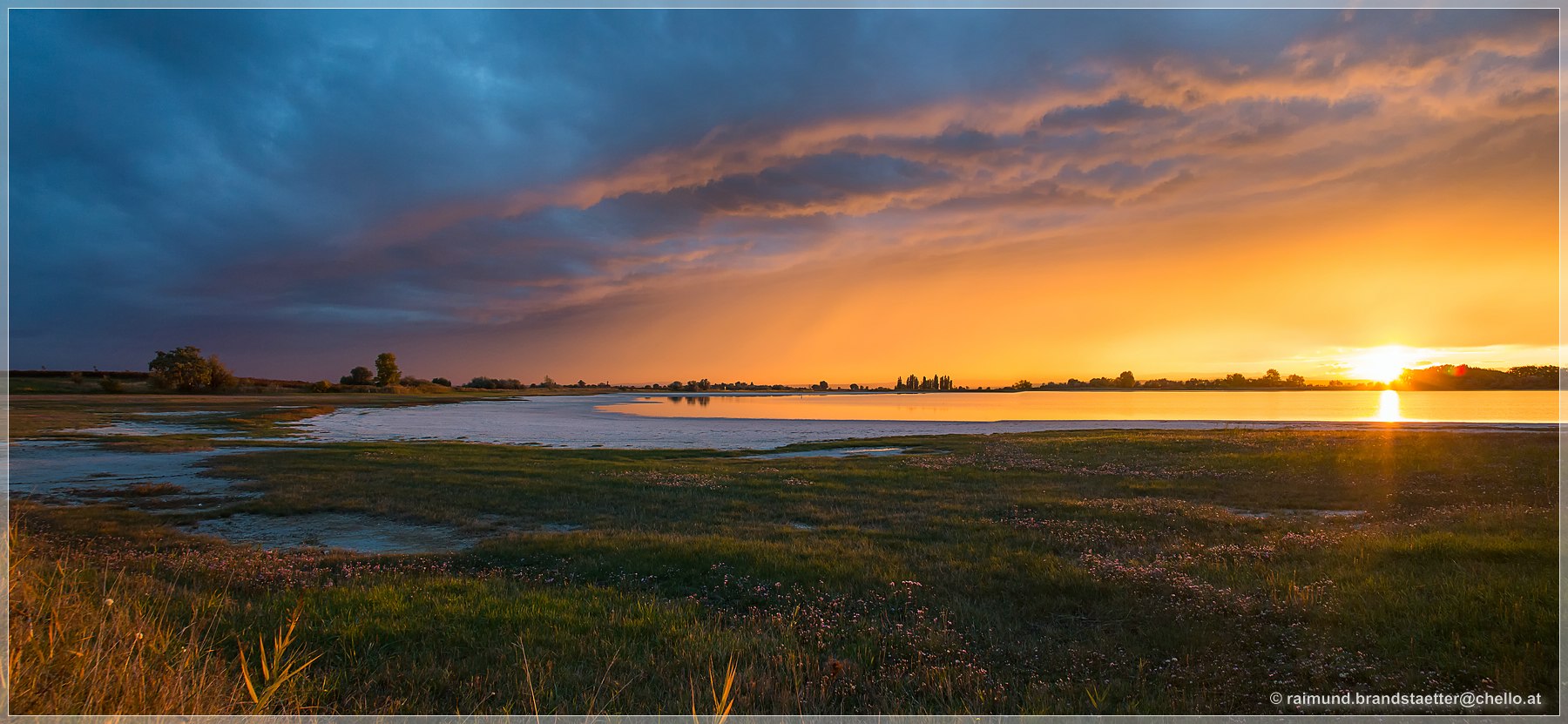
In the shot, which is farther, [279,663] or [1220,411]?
[1220,411]

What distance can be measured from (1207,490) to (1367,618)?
13.2 metres

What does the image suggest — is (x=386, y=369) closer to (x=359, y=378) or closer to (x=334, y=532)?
(x=359, y=378)

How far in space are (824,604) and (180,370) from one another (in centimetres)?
16480

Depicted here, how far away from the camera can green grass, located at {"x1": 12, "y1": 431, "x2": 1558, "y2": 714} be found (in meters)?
5.88

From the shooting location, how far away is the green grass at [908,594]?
5.88m

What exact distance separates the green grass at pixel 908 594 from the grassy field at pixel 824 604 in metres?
0.05

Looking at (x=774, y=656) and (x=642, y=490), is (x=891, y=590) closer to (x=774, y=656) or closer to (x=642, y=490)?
(x=774, y=656)

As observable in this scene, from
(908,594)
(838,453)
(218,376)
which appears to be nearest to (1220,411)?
(838,453)

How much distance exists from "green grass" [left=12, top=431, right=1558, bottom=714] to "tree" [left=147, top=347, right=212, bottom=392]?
5704 inches

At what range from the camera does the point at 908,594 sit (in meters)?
9.20

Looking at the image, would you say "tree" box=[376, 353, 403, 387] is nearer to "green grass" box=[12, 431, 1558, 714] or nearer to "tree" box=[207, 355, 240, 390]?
"tree" box=[207, 355, 240, 390]

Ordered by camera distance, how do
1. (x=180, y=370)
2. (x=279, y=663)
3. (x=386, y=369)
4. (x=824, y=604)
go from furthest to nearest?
(x=386, y=369) → (x=180, y=370) → (x=824, y=604) → (x=279, y=663)

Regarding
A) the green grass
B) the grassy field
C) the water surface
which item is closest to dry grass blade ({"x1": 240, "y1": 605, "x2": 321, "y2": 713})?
the grassy field

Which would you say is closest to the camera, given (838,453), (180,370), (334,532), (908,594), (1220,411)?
(908,594)
